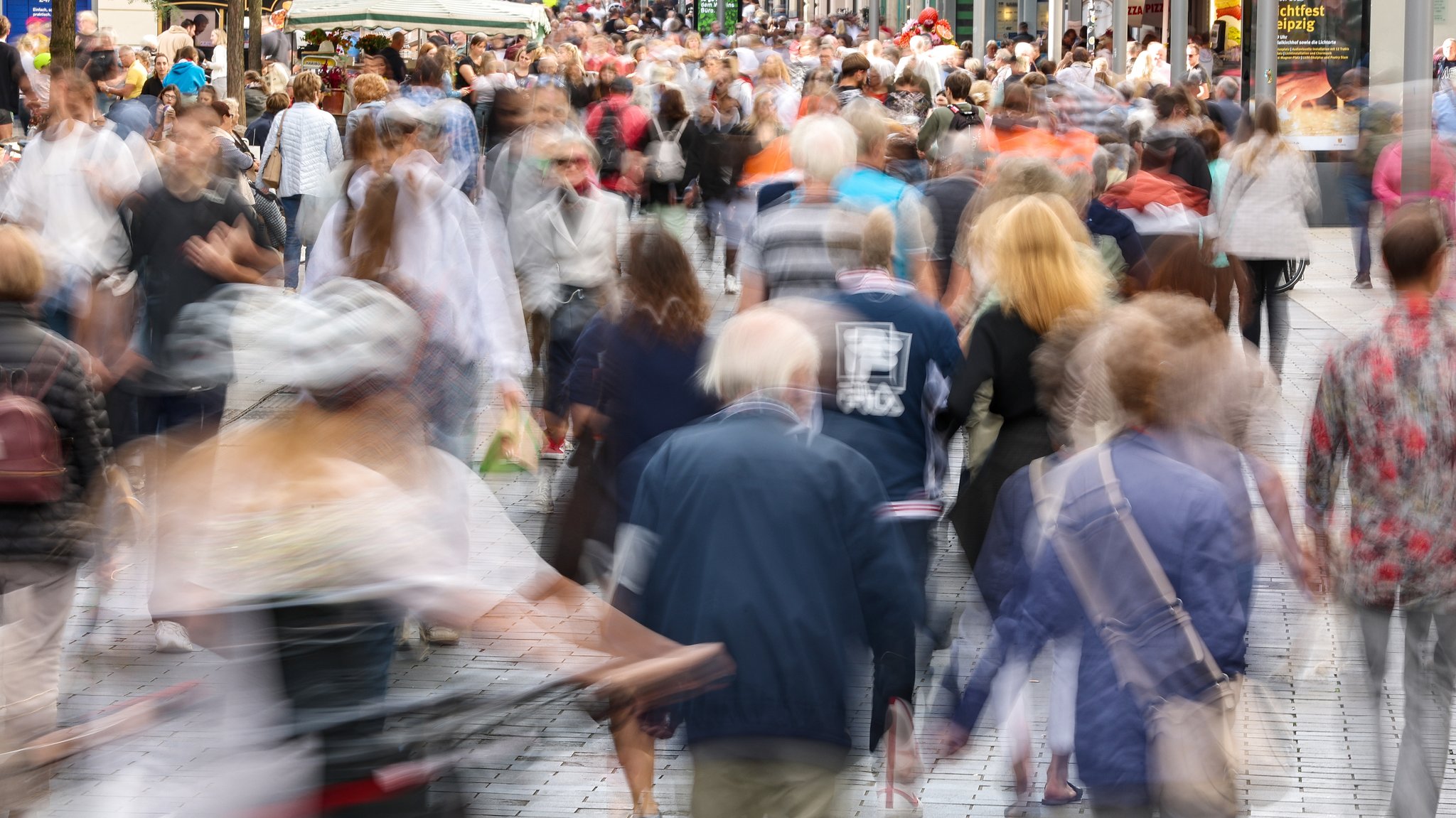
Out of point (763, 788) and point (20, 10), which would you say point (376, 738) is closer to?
point (763, 788)

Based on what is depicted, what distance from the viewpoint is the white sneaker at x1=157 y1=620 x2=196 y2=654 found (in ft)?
24.7

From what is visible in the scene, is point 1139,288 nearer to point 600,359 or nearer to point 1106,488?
point 600,359

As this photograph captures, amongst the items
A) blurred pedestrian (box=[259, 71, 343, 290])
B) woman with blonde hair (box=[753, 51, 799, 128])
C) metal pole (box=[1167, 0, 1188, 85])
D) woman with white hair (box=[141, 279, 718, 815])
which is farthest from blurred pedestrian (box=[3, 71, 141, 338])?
metal pole (box=[1167, 0, 1188, 85])

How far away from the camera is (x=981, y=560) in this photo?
5.90 m

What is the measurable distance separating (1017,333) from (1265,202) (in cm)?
630

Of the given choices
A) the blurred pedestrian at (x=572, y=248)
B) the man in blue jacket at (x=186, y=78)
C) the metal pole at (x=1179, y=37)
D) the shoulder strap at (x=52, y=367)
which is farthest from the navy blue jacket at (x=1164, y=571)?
the metal pole at (x=1179, y=37)

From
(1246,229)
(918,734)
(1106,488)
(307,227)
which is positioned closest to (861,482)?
(1106,488)

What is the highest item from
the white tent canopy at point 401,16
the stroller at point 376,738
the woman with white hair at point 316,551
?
the white tent canopy at point 401,16

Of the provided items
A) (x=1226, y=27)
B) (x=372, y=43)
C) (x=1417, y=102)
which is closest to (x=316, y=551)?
(x=1417, y=102)

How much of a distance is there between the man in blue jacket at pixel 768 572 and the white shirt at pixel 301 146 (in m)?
11.6

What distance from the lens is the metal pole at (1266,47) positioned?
818 inches

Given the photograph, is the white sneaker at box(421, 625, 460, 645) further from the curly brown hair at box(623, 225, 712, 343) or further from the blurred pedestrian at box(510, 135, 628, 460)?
the curly brown hair at box(623, 225, 712, 343)

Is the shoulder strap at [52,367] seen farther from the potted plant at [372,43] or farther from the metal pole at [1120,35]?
the potted plant at [372,43]

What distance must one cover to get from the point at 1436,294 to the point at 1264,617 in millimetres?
2820
